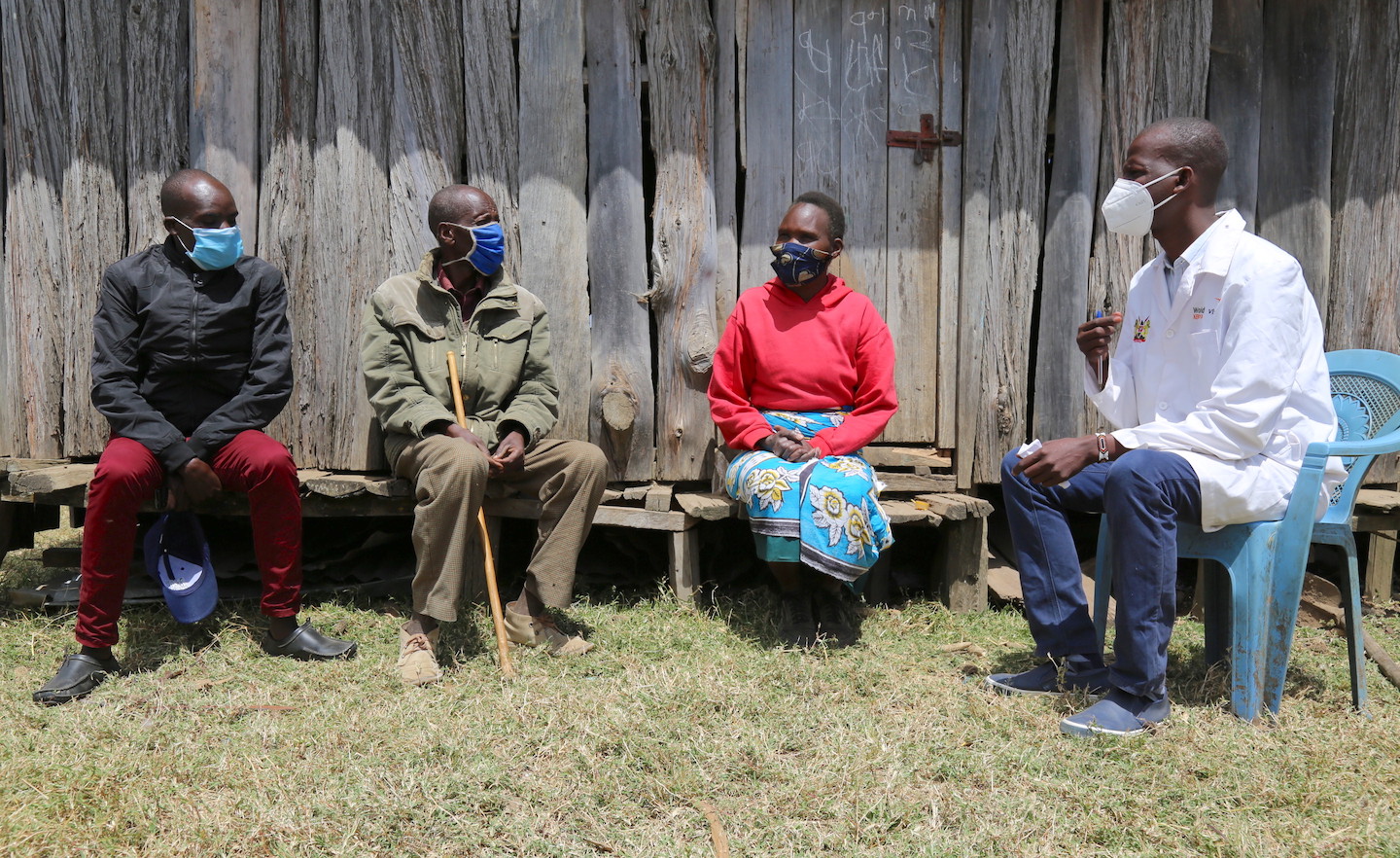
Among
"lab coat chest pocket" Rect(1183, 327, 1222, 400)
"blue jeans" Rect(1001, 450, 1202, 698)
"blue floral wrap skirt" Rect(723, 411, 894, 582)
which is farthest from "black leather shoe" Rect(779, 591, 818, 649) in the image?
"lab coat chest pocket" Rect(1183, 327, 1222, 400)

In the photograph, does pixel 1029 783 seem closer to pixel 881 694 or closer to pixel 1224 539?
pixel 881 694

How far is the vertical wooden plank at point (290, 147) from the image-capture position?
4.49 m

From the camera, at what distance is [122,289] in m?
3.76

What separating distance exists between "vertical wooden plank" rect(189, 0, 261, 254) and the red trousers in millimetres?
1370

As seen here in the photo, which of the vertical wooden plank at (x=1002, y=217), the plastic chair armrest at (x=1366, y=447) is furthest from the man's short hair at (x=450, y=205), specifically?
Answer: the plastic chair armrest at (x=1366, y=447)

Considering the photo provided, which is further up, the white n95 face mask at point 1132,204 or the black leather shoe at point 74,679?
the white n95 face mask at point 1132,204

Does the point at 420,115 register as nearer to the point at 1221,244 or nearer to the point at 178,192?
the point at 178,192

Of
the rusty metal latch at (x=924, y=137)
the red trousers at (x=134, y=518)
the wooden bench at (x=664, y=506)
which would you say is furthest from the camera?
the rusty metal latch at (x=924, y=137)

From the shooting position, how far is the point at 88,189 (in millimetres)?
4469

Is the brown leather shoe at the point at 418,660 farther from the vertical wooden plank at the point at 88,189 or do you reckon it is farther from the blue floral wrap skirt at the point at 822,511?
the vertical wooden plank at the point at 88,189

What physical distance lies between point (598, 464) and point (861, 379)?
3.78 ft

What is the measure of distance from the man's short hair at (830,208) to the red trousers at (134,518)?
7.45 feet

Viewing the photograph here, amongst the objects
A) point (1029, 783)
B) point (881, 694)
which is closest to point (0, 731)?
point (881, 694)

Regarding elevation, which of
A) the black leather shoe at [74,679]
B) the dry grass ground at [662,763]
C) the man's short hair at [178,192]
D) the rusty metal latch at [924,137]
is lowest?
the dry grass ground at [662,763]
